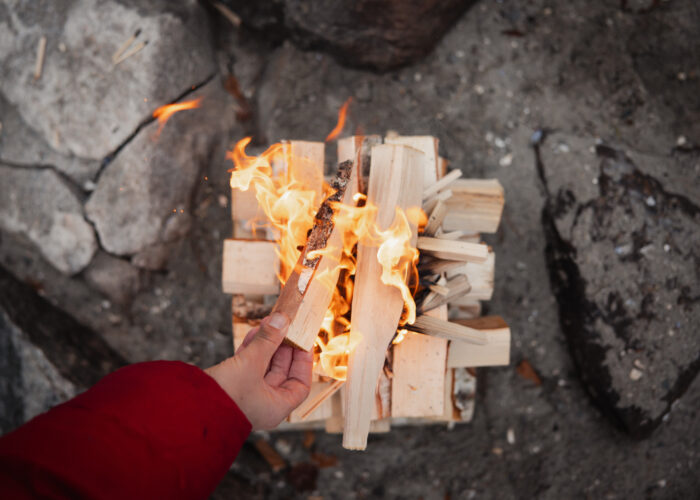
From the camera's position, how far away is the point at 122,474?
3.82 feet

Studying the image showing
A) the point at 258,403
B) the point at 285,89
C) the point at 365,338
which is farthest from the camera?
the point at 285,89

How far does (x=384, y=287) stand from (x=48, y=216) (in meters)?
1.90

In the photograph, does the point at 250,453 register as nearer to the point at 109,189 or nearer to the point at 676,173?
the point at 109,189

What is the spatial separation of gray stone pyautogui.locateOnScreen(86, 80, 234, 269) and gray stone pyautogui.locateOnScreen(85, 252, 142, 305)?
62 mm

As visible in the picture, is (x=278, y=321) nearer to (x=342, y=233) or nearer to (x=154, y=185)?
(x=342, y=233)

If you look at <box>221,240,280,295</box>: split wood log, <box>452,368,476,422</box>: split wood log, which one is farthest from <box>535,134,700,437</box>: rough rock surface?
<box>221,240,280,295</box>: split wood log

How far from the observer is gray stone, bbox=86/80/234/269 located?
2.34 meters

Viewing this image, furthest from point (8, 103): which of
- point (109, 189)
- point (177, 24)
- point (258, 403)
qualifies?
point (258, 403)

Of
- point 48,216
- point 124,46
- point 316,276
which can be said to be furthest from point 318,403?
point 124,46

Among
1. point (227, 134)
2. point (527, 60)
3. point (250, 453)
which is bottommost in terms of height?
point (250, 453)

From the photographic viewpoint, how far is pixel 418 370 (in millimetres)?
1827

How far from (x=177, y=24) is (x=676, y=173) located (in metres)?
2.68

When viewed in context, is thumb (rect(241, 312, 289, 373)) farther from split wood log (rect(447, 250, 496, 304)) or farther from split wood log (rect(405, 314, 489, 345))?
split wood log (rect(447, 250, 496, 304))

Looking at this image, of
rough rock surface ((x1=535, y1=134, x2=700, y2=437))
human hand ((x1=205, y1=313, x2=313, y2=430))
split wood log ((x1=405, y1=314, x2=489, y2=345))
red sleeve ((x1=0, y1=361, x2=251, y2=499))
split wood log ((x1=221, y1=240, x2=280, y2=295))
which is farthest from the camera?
rough rock surface ((x1=535, y1=134, x2=700, y2=437))
